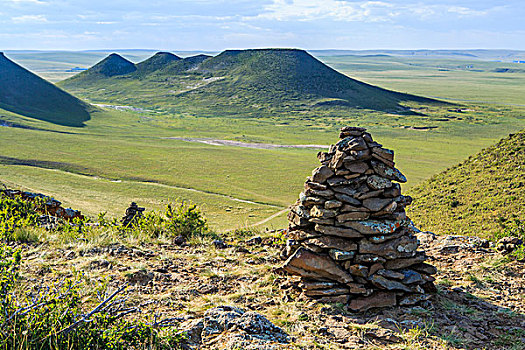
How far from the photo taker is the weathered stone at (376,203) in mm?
7961

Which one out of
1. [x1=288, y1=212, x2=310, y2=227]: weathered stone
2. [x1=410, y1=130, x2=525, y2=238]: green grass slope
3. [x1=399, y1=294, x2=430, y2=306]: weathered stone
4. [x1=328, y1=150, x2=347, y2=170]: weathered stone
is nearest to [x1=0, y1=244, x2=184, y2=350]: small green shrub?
[x1=288, y1=212, x2=310, y2=227]: weathered stone

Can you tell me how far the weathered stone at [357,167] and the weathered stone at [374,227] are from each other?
3.08 feet

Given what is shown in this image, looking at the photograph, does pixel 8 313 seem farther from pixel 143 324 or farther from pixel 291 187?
pixel 291 187

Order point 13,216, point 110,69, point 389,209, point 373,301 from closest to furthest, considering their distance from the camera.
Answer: point 373,301, point 389,209, point 13,216, point 110,69

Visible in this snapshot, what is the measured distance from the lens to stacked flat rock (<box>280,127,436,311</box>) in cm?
780

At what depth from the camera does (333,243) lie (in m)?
7.99

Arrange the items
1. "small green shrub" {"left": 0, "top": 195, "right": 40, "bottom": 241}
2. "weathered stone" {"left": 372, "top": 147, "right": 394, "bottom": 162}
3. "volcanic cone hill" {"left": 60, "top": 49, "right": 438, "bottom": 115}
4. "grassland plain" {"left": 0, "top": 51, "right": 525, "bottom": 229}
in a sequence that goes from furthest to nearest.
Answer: "volcanic cone hill" {"left": 60, "top": 49, "right": 438, "bottom": 115}
"grassland plain" {"left": 0, "top": 51, "right": 525, "bottom": 229}
"small green shrub" {"left": 0, "top": 195, "right": 40, "bottom": 241}
"weathered stone" {"left": 372, "top": 147, "right": 394, "bottom": 162}

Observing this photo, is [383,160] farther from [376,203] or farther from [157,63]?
[157,63]

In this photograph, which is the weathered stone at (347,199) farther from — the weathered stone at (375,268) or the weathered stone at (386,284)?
the weathered stone at (386,284)

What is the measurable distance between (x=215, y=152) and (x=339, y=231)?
54.5 meters

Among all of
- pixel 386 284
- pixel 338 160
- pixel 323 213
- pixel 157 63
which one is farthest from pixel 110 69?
pixel 386 284

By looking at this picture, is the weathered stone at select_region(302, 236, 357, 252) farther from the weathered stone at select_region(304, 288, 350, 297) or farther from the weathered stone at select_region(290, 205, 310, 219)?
the weathered stone at select_region(304, 288, 350, 297)

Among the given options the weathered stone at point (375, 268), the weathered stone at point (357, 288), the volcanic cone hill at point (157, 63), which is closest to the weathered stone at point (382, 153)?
the weathered stone at point (375, 268)

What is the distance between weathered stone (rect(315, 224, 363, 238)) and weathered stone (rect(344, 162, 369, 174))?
3.57 ft
